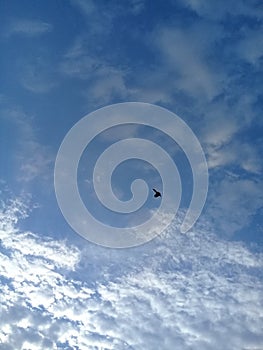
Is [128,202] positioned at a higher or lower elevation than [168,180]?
lower

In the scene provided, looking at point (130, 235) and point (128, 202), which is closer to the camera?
point (128, 202)

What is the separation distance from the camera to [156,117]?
55.4 m

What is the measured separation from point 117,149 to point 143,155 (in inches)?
162

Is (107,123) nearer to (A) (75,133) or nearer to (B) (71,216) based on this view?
(A) (75,133)

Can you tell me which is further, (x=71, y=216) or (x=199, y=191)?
(x=199, y=191)

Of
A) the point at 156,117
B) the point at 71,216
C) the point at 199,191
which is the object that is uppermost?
the point at 156,117

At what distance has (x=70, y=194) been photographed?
55250 millimetres

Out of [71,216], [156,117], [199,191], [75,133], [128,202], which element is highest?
[156,117]

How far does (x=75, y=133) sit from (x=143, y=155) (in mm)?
10147

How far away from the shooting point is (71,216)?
5272 cm

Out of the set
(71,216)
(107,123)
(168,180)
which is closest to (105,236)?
(71,216)

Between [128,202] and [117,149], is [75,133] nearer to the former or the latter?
[117,149]

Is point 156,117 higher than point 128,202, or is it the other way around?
point 156,117

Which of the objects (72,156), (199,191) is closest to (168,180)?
(199,191)
